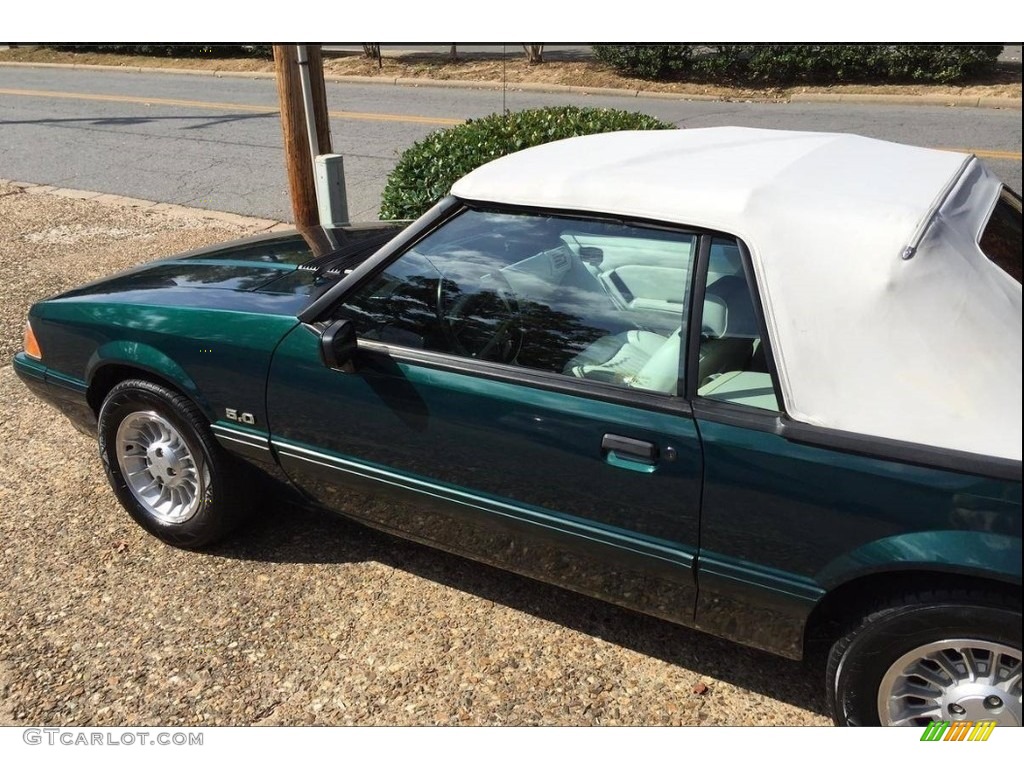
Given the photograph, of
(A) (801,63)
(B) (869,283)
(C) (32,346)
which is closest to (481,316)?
(B) (869,283)

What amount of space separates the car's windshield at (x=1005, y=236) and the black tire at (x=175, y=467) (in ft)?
8.38

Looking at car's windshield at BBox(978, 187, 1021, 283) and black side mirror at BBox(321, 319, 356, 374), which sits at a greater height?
car's windshield at BBox(978, 187, 1021, 283)

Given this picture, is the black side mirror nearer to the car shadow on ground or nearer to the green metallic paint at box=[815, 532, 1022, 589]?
the car shadow on ground

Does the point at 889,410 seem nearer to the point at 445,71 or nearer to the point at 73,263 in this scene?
the point at 73,263

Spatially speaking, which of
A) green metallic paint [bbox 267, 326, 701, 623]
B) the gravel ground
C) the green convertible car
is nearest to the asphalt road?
the gravel ground

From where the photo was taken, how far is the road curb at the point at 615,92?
43.1 ft

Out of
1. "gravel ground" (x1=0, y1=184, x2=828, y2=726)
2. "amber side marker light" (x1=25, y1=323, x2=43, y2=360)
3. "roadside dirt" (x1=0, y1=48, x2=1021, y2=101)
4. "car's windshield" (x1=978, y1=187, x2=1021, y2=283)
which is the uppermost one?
"car's windshield" (x1=978, y1=187, x2=1021, y2=283)

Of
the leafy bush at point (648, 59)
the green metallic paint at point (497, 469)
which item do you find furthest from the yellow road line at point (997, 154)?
the green metallic paint at point (497, 469)

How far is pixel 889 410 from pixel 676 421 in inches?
20.8

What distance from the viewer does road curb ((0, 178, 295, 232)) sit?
8.45m

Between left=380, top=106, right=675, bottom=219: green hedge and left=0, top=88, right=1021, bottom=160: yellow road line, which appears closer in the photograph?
left=380, top=106, right=675, bottom=219: green hedge

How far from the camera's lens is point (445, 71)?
17719 mm
